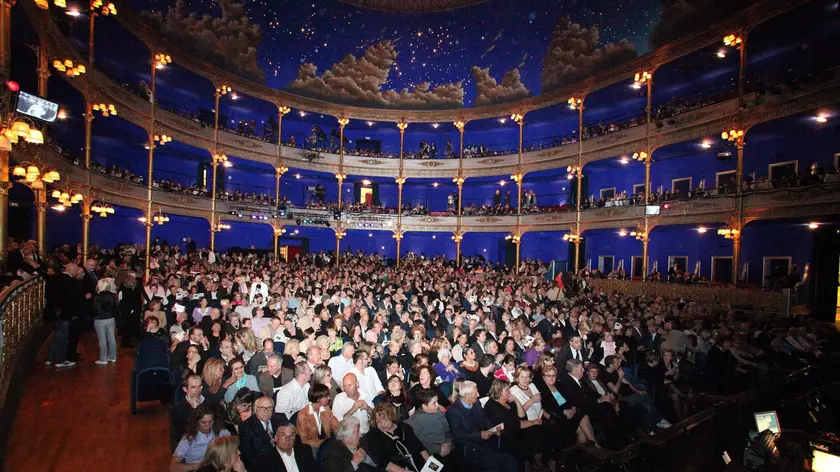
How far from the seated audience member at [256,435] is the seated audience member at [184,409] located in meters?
0.69

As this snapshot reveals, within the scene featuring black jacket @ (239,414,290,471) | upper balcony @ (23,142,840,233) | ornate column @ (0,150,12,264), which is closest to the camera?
black jacket @ (239,414,290,471)

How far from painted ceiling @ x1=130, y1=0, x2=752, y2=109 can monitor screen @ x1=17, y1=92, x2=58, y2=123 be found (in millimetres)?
18585

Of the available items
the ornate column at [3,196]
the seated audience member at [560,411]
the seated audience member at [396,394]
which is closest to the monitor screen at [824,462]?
the seated audience member at [560,411]

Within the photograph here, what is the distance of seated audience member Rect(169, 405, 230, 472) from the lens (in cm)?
412

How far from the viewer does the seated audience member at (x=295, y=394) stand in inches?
215

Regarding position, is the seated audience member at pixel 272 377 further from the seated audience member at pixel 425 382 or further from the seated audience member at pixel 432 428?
the seated audience member at pixel 432 428

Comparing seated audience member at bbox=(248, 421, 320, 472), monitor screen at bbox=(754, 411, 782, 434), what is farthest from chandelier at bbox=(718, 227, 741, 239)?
seated audience member at bbox=(248, 421, 320, 472)

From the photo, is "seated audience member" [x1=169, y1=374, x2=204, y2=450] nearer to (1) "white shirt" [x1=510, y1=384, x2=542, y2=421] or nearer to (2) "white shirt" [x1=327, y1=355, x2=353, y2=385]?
(2) "white shirt" [x1=327, y1=355, x2=353, y2=385]

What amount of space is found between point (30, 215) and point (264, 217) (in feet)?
37.7

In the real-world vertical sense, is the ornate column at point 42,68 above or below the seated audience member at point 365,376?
above

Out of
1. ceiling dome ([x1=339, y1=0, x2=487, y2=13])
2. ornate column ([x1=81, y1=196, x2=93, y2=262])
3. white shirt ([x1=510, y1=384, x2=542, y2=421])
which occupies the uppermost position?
ceiling dome ([x1=339, y1=0, x2=487, y2=13])

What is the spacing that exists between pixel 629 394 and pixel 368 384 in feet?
13.5

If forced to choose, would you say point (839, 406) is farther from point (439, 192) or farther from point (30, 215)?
point (439, 192)

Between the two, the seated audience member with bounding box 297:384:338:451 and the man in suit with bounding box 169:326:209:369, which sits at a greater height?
the man in suit with bounding box 169:326:209:369
